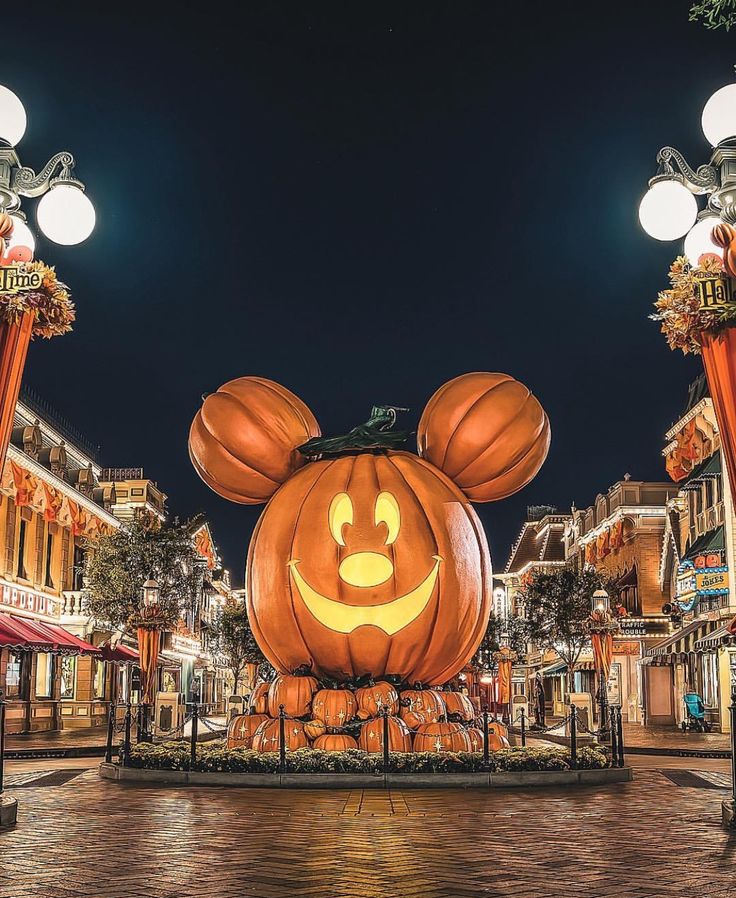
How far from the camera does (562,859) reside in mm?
7762

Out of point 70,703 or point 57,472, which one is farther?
point 70,703

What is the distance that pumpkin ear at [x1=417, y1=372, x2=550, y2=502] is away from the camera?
600 inches

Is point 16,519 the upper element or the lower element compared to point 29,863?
upper

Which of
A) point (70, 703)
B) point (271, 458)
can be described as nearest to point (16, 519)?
point (70, 703)

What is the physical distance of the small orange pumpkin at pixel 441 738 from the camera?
553 inches

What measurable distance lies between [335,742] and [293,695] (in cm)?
91

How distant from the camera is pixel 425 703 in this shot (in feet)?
47.8

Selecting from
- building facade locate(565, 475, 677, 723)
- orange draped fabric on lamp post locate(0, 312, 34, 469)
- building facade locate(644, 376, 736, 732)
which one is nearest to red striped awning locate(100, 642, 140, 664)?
building facade locate(644, 376, 736, 732)

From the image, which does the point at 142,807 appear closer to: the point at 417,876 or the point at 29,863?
the point at 29,863

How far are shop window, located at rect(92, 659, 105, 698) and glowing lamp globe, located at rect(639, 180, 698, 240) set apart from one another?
37577mm

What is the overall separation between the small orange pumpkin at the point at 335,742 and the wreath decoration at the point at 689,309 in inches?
286

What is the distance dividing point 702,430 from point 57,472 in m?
22.3

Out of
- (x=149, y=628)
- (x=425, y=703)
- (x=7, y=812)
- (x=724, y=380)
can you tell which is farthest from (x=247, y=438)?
(x=149, y=628)

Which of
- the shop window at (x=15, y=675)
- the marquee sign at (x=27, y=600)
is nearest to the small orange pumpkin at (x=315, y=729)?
the marquee sign at (x=27, y=600)
